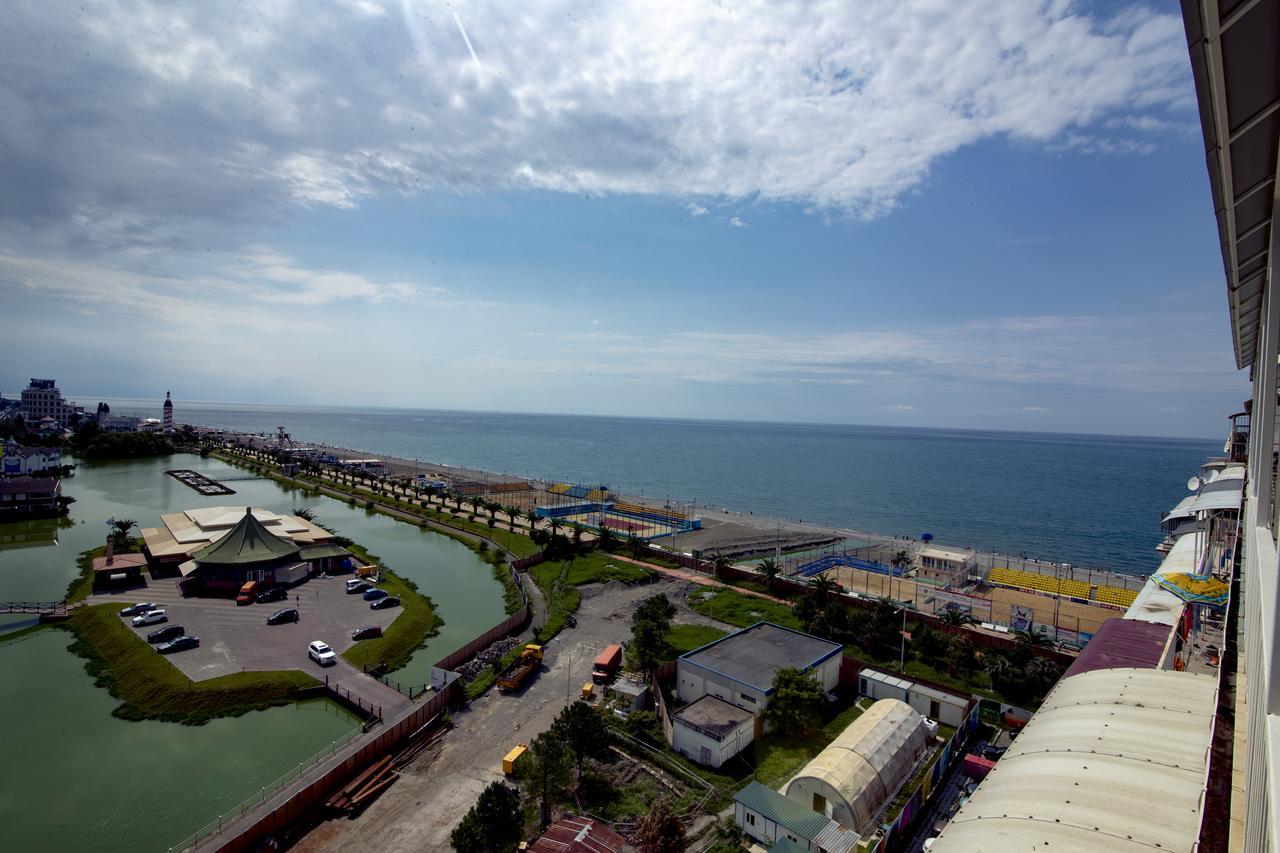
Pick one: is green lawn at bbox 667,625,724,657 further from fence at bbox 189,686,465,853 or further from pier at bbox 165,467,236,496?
pier at bbox 165,467,236,496

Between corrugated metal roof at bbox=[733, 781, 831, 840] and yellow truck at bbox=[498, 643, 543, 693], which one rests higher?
corrugated metal roof at bbox=[733, 781, 831, 840]

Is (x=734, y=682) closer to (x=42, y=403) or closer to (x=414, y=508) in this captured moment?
(x=414, y=508)

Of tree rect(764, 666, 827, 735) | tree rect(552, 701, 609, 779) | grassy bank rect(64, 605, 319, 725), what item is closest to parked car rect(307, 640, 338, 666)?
grassy bank rect(64, 605, 319, 725)

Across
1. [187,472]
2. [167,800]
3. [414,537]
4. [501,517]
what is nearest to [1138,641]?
[167,800]

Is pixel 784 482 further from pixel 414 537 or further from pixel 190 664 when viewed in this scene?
pixel 190 664

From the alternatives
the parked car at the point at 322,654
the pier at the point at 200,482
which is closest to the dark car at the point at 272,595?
the parked car at the point at 322,654

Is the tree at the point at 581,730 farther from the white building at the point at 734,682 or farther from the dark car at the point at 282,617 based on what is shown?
the dark car at the point at 282,617
